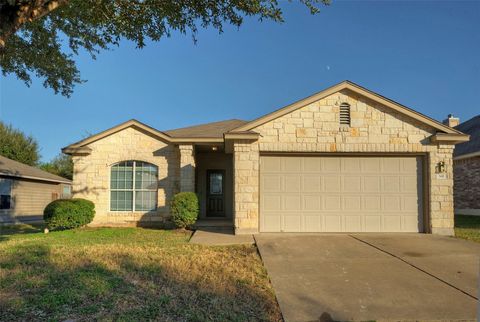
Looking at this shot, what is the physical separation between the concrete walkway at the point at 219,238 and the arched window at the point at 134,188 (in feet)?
10.6

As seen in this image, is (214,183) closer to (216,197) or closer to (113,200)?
(216,197)

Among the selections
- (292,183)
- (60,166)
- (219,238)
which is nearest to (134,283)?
(219,238)

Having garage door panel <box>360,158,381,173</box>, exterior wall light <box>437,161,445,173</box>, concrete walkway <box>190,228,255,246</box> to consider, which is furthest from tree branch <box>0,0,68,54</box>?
exterior wall light <box>437,161,445,173</box>

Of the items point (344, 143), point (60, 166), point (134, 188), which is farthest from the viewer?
point (60, 166)

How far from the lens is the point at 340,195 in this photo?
10867 mm

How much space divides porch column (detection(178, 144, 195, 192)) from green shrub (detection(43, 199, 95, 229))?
351 cm

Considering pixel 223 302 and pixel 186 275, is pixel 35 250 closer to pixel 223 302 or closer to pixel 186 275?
pixel 186 275

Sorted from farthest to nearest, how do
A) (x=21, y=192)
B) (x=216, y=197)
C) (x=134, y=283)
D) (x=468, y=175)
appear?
(x=21, y=192), (x=468, y=175), (x=216, y=197), (x=134, y=283)

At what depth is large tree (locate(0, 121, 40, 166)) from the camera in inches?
1297

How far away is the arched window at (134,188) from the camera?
45.7ft

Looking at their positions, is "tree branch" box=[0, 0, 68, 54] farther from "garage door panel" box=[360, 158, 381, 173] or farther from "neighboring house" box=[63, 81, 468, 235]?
"garage door panel" box=[360, 158, 381, 173]

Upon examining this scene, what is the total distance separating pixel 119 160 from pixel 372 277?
34.8 feet

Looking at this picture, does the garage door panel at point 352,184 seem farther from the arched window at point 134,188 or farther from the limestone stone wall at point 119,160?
the arched window at point 134,188

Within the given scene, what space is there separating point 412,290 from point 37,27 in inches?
451
